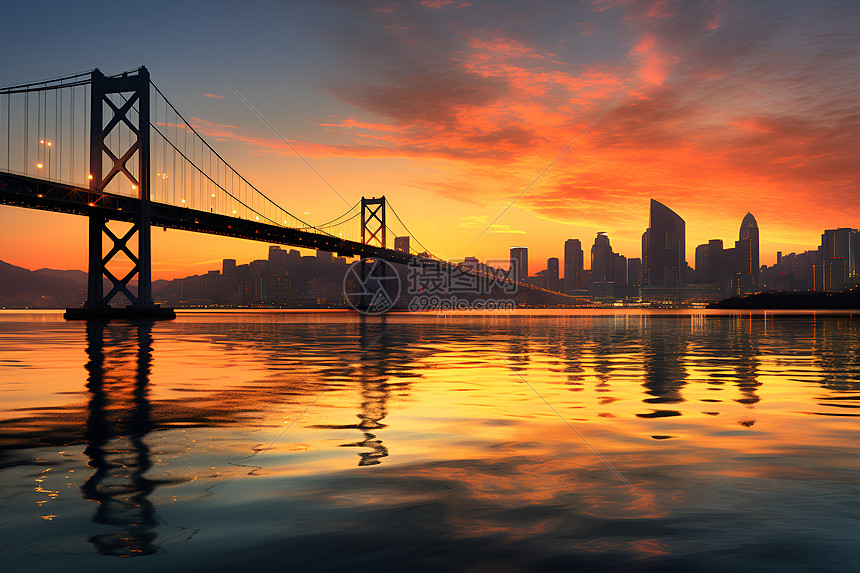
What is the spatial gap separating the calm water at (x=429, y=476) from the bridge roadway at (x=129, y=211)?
48928mm

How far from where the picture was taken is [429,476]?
694cm

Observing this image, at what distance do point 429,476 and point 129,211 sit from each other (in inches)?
2594

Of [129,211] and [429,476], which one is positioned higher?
[129,211]

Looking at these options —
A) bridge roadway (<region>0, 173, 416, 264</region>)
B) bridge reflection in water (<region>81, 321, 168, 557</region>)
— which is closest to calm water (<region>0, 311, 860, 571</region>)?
bridge reflection in water (<region>81, 321, 168, 557</region>)

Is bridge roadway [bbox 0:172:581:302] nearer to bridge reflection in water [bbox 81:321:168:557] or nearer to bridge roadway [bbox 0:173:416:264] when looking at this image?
bridge roadway [bbox 0:173:416:264]

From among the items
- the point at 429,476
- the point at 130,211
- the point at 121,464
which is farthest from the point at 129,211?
the point at 429,476

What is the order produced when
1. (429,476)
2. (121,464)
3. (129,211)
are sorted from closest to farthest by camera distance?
1. (429,476)
2. (121,464)
3. (129,211)

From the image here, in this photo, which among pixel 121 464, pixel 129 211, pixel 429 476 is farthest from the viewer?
pixel 129 211

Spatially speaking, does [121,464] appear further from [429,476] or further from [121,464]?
[429,476]

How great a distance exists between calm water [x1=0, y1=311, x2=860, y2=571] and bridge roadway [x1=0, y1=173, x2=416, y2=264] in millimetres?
48928

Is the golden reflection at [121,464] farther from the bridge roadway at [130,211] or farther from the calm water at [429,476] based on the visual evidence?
the bridge roadway at [130,211]

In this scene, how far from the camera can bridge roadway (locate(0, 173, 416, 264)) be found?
A: 5741cm

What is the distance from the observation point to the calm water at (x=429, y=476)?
185 inches
